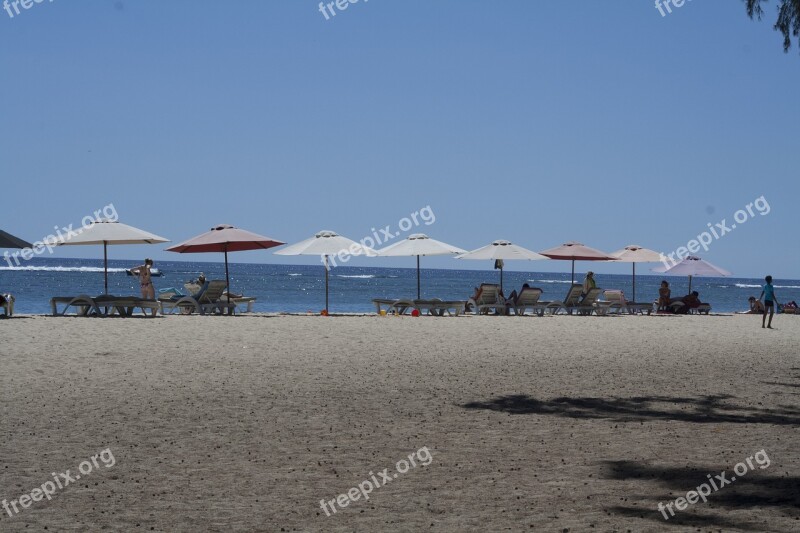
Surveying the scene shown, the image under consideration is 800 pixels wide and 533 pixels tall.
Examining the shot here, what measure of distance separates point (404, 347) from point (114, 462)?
7.95m

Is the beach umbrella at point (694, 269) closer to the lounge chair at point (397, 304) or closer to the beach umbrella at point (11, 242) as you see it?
the lounge chair at point (397, 304)

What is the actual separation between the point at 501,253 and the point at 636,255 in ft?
20.9

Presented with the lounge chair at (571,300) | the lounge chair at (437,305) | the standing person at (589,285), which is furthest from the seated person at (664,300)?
the lounge chair at (437,305)

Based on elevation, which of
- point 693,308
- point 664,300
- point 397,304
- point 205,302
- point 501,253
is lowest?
point 693,308

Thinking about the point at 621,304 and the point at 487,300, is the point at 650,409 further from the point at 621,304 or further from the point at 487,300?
the point at 621,304

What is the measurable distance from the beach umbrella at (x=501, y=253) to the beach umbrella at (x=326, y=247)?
330 cm

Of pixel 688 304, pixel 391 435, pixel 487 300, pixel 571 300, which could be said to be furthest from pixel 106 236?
pixel 688 304

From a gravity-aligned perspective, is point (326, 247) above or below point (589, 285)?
above

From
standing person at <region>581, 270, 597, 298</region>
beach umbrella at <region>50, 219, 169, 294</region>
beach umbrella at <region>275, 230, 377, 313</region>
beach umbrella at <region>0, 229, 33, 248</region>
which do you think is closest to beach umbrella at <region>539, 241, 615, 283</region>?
standing person at <region>581, 270, 597, 298</region>

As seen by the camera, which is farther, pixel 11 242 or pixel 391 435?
pixel 11 242

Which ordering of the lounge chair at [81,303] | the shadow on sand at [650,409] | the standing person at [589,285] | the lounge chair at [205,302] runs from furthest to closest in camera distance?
1. the standing person at [589,285]
2. the lounge chair at [205,302]
3. the lounge chair at [81,303]
4. the shadow on sand at [650,409]

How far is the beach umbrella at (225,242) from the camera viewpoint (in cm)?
2192

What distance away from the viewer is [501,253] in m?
24.9

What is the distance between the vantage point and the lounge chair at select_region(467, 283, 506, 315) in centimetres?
2341
